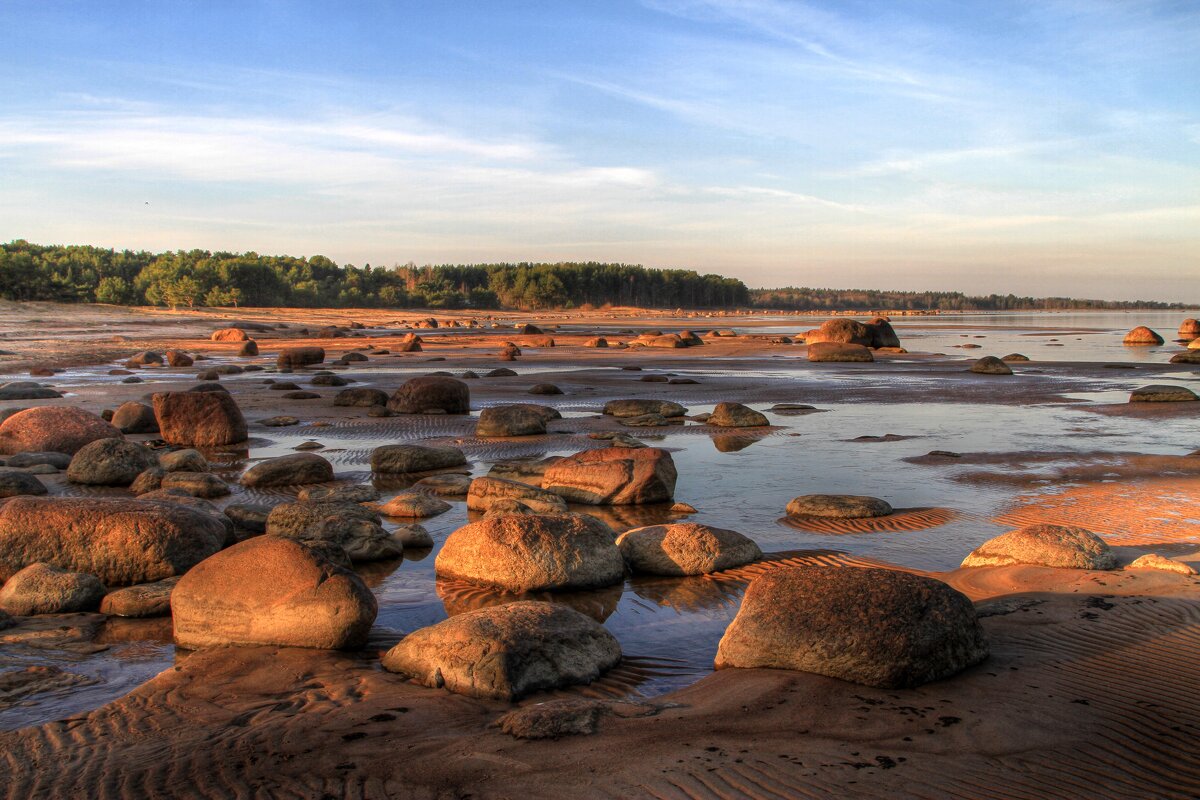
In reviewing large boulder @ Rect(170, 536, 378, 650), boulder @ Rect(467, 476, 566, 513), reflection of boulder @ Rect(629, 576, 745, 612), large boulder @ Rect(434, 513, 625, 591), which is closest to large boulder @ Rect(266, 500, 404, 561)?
large boulder @ Rect(434, 513, 625, 591)

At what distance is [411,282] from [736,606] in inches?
5250

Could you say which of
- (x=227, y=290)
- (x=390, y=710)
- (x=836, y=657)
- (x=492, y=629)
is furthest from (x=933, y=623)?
(x=227, y=290)

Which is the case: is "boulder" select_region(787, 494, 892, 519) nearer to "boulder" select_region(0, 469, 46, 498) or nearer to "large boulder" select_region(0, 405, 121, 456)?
"boulder" select_region(0, 469, 46, 498)

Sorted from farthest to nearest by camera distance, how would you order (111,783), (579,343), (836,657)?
1. (579,343)
2. (836,657)
3. (111,783)

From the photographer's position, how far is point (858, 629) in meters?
5.54

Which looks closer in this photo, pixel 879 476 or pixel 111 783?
pixel 111 783

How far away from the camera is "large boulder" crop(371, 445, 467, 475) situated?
13.2m

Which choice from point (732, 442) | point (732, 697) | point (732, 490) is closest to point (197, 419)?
point (732, 442)

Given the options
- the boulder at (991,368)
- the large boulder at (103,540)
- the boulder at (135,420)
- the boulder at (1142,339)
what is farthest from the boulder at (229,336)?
the boulder at (1142,339)

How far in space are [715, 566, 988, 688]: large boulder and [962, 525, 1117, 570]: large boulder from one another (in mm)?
2389

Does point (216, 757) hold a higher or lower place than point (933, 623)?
lower

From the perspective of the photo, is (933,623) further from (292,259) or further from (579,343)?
(292,259)

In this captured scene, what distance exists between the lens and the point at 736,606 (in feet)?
24.1

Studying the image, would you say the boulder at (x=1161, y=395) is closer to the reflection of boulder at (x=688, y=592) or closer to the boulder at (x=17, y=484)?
the reflection of boulder at (x=688, y=592)
